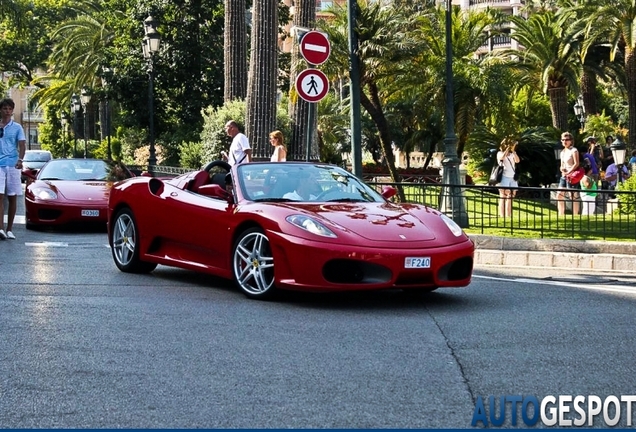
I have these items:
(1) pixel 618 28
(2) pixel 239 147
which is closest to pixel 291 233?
(2) pixel 239 147

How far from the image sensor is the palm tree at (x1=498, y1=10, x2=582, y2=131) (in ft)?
147

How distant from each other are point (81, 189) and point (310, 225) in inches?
395

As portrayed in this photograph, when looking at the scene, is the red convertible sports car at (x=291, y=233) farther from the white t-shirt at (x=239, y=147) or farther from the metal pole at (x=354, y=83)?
the metal pole at (x=354, y=83)

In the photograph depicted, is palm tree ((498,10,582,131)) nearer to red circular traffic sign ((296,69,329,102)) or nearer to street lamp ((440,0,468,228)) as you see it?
street lamp ((440,0,468,228))

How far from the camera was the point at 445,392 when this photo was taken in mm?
6266

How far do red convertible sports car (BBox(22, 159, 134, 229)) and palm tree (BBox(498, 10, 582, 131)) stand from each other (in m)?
27.3

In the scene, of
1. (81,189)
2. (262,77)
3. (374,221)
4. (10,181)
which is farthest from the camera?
(262,77)

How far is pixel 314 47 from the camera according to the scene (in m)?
17.7

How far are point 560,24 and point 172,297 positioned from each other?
36.7m

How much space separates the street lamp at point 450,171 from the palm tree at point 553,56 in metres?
24.4

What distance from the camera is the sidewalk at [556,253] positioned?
15.1 metres

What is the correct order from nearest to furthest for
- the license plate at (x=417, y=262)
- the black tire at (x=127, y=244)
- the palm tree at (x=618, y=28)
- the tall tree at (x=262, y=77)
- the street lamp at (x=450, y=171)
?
the license plate at (x=417, y=262) → the black tire at (x=127, y=244) → the street lamp at (x=450, y=171) → the tall tree at (x=262, y=77) → the palm tree at (x=618, y=28)

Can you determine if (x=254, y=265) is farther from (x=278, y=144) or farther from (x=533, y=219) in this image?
(x=278, y=144)

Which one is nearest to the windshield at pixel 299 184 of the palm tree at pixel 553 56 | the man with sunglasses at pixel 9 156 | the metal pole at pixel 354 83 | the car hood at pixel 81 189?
the man with sunglasses at pixel 9 156
